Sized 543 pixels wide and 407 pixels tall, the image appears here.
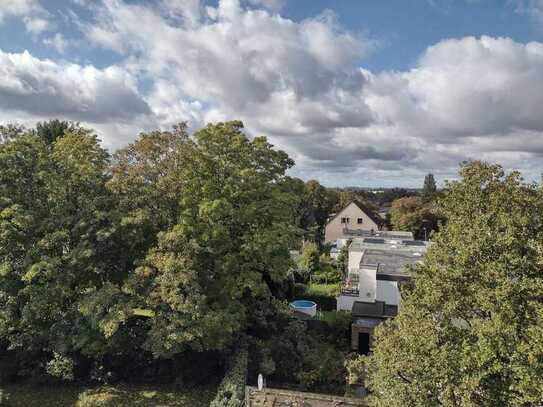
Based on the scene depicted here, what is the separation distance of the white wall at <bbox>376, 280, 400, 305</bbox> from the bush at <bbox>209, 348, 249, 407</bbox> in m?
11.0

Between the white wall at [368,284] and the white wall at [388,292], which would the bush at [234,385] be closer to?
the white wall at [388,292]

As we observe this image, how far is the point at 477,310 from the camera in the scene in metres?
10.7

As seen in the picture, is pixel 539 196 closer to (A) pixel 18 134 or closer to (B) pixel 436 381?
(B) pixel 436 381

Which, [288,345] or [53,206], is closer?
[53,206]

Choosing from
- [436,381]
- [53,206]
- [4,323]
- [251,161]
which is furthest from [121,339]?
[436,381]

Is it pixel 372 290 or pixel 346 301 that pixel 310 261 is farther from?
pixel 372 290

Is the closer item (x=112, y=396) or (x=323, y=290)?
(x=112, y=396)

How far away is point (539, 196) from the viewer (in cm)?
1059

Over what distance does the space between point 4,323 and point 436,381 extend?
56.6 ft

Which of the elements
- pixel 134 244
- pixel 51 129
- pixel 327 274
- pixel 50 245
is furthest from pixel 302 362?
pixel 51 129

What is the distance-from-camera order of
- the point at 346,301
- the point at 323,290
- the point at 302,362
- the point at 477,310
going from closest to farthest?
the point at 477,310 → the point at 302,362 → the point at 346,301 → the point at 323,290

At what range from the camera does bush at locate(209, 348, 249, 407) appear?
591 inches

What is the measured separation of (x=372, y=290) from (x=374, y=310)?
9.70ft

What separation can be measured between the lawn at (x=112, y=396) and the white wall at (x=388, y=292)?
12612 millimetres
